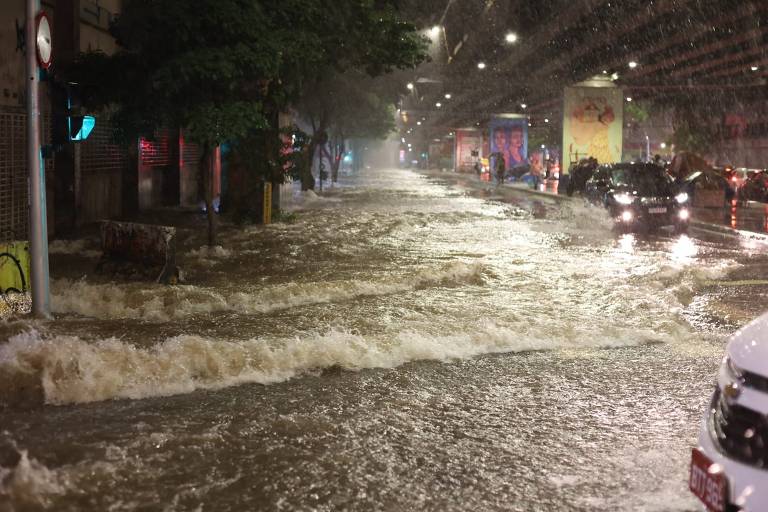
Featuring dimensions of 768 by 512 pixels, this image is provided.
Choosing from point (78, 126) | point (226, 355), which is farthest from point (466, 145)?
point (226, 355)

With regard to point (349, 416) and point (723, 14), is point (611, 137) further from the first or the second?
point (349, 416)

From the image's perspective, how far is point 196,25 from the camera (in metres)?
13.9

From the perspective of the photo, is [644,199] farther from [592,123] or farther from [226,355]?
[592,123]

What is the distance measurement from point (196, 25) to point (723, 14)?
615 inches

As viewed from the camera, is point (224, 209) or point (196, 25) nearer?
point (196, 25)

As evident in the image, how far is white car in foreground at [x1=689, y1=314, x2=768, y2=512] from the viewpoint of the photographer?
3320 millimetres

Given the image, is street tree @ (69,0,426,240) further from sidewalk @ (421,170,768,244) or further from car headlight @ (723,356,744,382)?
car headlight @ (723,356,744,382)

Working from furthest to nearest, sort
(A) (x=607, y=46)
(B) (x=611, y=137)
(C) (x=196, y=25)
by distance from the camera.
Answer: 1. (B) (x=611, y=137)
2. (A) (x=607, y=46)
3. (C) (x=196, y=25)

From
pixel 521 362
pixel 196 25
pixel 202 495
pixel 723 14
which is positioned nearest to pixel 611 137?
pixel 723 14

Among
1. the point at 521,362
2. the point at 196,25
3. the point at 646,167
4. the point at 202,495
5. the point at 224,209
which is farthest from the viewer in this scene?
the point at 224,209

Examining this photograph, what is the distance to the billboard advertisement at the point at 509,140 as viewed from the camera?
65188mm

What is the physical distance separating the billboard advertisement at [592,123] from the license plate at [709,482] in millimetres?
36111

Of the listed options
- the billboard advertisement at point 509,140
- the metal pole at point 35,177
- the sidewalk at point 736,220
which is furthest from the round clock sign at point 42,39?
the billboard advertisement at point 509,140

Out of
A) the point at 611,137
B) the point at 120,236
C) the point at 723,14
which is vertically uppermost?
the point at 723,14
